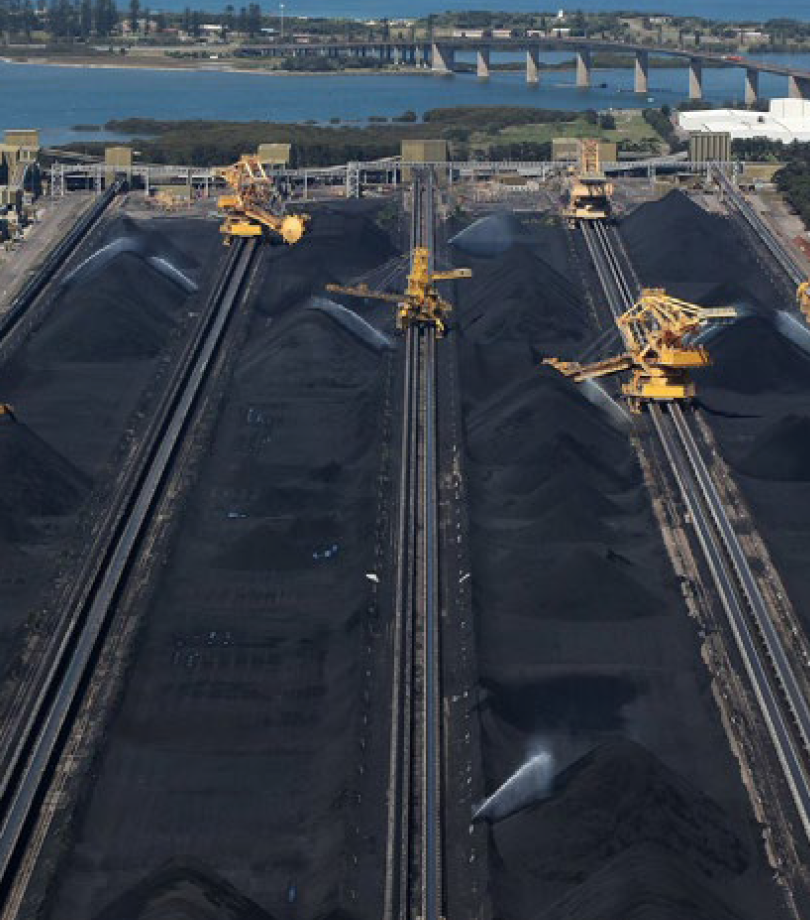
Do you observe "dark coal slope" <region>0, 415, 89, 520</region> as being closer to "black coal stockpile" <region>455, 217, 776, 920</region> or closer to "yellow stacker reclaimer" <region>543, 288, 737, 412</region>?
"black coal stockpile" <region>455, 217, 776, 920</region>

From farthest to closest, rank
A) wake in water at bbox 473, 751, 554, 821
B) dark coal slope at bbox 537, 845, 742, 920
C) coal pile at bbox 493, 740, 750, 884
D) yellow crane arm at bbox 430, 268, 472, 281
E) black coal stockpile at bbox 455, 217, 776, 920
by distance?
yellow crane arm at bbox 430, 268, 472, 281
wake in water at bbox 473, 751, 554, 821
coal pile at bbox 493, 740, 750, 884
black coal stockpile at bbox 455, 217, 776, 920
dark coal slope at bbox 537, 845, 742, 920

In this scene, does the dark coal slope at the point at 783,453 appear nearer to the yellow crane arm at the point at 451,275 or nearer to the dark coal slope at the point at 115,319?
the yellow crane arm at the point at 451,275

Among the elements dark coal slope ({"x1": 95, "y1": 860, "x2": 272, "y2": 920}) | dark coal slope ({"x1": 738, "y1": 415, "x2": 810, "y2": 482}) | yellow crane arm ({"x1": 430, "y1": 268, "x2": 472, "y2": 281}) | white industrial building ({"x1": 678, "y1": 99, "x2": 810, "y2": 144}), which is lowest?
white industrial building ({"x1": 678, "y1": 99, "x2": 810, "y2": 144})

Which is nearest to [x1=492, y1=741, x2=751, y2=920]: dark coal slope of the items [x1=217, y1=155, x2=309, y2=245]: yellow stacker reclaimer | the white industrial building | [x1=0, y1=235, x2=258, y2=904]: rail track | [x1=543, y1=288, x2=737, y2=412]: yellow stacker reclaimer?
[x1=0, y1=235, x2=258, y2=904]: rail track

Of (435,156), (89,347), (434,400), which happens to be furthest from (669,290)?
(435,156)

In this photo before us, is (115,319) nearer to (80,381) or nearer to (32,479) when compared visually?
(80,381)

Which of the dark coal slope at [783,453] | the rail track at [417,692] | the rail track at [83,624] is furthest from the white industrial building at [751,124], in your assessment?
the dark coal slope at [783,453]

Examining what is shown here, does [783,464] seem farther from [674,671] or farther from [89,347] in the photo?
[89,347]
